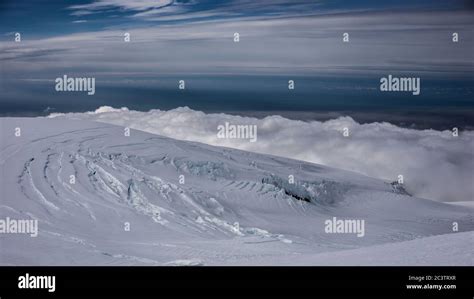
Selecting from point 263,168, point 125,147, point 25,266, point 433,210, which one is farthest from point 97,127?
point 433,210

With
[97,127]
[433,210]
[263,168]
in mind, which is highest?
[97,127]

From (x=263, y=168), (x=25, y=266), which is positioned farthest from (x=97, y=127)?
(x=25, y=266)

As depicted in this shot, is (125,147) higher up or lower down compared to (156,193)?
higher up

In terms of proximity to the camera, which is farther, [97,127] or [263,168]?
[263,168]
